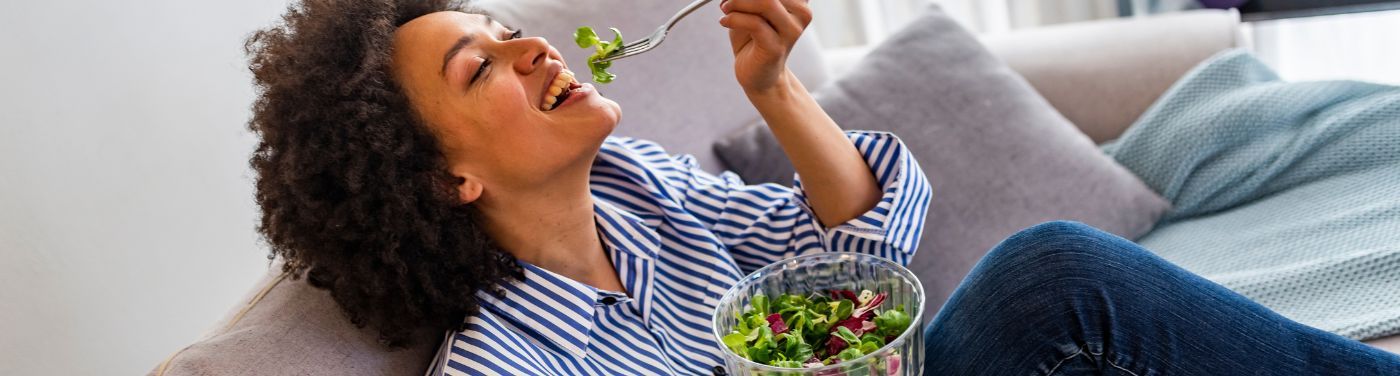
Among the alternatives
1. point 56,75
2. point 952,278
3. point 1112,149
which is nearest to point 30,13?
point 56,75

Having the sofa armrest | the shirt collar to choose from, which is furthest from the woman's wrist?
the sofa armrest

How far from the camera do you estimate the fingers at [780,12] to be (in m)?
1.38

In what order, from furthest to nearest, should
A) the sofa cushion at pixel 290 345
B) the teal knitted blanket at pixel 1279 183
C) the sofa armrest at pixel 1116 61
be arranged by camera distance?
the sofa armrest at pixel 1116 61 → the teal knitted blanket at pixel 1279 183 → the sofa cushion at pixel 290 345

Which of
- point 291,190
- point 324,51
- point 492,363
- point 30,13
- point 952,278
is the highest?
point 30,13

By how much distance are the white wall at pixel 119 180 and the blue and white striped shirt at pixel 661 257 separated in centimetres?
48

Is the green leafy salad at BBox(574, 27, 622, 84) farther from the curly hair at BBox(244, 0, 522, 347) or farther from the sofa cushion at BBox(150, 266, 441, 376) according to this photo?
the sofa cushion at BBox(150, 266, 441, 376)

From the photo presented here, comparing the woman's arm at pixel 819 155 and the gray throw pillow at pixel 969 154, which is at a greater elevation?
the woman's arm at pixel 819 155

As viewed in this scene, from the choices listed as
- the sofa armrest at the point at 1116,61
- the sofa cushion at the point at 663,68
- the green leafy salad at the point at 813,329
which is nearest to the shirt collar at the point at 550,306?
the green leafy salad at the point at 813,329

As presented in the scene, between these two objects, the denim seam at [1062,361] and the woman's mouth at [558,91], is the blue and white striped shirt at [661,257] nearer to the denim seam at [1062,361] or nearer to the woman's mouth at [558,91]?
the woman's mouth at [558,91]

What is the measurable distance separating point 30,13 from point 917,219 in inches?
48.1

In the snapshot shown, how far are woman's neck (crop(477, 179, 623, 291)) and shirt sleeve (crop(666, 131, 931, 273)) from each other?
0.24m

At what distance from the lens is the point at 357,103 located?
1399 mm

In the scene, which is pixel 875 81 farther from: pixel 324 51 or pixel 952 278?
pixel 324 51

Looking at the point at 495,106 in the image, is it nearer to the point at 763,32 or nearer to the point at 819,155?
the point at 763,32
